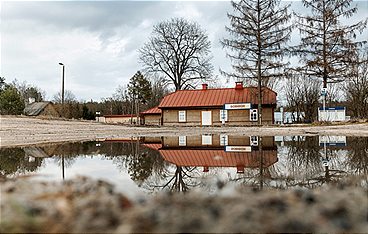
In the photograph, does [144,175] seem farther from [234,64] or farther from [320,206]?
[234,64]

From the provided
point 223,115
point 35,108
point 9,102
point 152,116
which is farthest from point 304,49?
point 35,108

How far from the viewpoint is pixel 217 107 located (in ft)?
102

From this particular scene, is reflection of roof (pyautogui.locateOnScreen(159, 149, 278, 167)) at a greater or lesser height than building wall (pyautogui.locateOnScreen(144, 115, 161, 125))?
lesser

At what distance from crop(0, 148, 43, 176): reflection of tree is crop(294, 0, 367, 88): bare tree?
20.9 m

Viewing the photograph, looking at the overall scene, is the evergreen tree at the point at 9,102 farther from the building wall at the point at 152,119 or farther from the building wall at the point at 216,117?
the building wall at the point at 216,117

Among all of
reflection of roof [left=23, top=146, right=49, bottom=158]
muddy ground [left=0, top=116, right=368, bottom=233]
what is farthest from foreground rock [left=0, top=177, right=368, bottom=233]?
reflection of roof [left=23, top=146, right=49, bottom=158]

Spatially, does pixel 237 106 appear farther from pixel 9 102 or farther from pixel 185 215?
pixel 185 215

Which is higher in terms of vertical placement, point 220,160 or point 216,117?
point 216,117

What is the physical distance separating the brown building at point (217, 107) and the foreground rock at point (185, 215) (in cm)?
2624

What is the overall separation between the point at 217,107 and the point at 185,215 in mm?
29551

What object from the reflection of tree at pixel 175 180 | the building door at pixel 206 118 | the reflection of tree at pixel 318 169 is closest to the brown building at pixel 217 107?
the building door at pixel 206 118

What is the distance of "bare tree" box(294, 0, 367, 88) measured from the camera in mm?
22406

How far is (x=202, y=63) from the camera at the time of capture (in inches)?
1469

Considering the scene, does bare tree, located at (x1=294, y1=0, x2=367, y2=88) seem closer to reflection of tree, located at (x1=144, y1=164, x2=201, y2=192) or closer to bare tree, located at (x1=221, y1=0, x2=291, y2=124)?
bare tree, located at (x1=221, y1=0, x2=291, y2=124)
